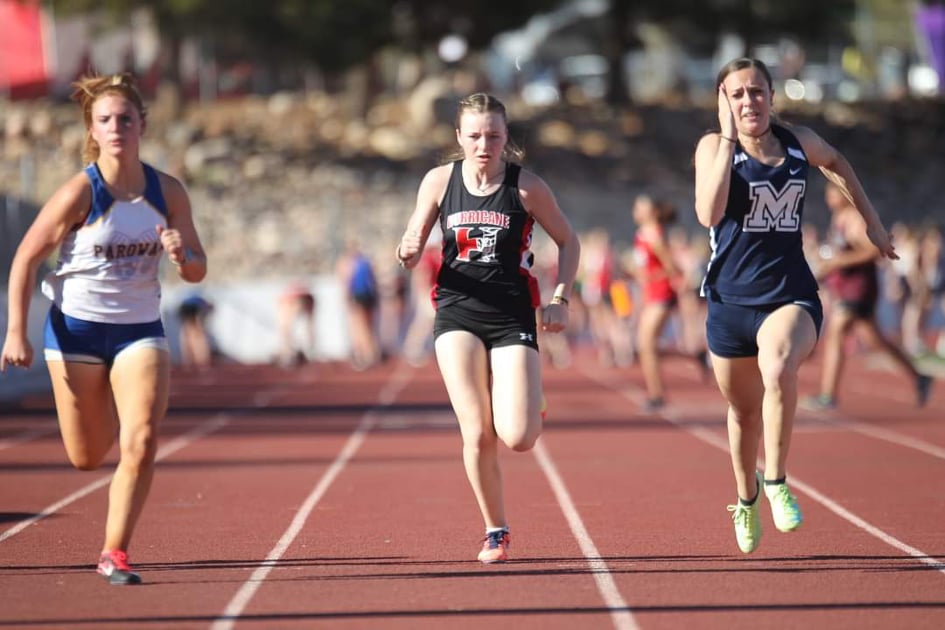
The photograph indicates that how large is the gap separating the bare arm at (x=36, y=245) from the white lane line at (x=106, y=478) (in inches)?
79.3

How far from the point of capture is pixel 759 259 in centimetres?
741

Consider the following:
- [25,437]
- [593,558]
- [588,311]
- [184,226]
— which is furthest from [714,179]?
[588,311]

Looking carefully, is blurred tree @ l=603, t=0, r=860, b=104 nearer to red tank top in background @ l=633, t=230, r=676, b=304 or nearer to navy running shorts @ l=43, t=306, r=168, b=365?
red tank top in background @ l=633, t=230, r=676, b=304

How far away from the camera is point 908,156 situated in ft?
166

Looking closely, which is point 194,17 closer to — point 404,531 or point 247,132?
point 247,132

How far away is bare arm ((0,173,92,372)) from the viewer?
7.01m

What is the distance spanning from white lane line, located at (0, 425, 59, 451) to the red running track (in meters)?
0.08

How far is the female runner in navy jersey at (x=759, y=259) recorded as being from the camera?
730 centimetres

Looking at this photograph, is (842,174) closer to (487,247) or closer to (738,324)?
(738,324)

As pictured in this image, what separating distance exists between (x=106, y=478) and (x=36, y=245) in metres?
5.04

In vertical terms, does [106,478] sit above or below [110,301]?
below

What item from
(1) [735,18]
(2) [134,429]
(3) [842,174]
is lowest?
(2) [134,429]

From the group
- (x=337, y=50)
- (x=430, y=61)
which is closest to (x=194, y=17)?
(x=337, y=50)

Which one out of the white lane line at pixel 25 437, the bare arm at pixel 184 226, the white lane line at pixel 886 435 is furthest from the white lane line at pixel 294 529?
the white lane line at pixel 886 435
